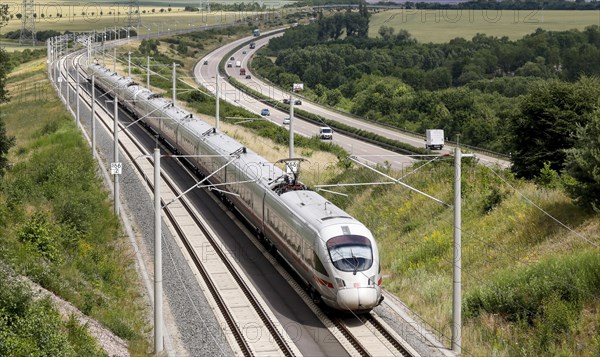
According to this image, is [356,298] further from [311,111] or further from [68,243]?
[311,111]

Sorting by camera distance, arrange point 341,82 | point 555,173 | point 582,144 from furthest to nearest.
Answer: point 341,82 < point 555,173 < point 582,144

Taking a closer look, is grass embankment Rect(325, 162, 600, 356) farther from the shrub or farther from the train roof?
the train roof

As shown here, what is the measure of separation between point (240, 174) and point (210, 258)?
19.5ft

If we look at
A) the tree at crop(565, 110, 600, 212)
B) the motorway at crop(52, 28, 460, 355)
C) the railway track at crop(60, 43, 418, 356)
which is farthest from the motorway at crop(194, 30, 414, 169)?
the tree at crop(565, 110, 600, 212)

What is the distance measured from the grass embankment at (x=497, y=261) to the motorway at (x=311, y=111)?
274 inches

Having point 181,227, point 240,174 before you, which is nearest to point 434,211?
point 240,174

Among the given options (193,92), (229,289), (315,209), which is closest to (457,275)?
(315,209)

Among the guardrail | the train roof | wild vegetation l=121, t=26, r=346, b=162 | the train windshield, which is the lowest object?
the guardrail

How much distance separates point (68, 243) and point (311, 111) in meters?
79.0

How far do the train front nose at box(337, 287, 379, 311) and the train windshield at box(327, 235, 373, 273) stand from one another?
2.08 feet

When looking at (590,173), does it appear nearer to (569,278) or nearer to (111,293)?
(569,278)

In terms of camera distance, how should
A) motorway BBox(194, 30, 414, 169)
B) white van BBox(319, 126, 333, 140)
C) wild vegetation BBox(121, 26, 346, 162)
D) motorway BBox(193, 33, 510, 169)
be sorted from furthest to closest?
white van BBox(319, 126, 333, 140) < motorway BBox(194, 30, 414, 169) < wild vegetation BBox(121, 26, 346, 162) < motorway BBox(193, 33, 510, 169)

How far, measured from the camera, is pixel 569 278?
23.5 meters

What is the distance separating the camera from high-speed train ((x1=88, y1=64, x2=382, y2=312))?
25.0 m
